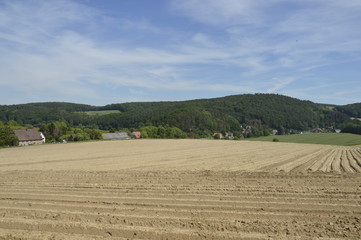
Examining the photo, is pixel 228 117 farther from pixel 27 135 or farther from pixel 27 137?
pixel 27 137

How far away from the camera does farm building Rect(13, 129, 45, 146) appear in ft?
243

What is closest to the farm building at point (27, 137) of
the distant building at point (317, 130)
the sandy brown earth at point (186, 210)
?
the sandy brown earth at point (186, 210)

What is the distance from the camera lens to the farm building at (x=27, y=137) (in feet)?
243

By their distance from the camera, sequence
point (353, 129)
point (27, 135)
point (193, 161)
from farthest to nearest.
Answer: point (353, 129) < point (27, 135) < point (193, 161)

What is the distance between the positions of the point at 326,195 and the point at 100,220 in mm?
8326

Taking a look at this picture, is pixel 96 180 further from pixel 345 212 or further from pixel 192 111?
pixel 192 111

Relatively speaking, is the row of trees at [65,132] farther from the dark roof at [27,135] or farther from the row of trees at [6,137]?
the row of trees at [6,137]

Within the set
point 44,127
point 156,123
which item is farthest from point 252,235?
point 156,123

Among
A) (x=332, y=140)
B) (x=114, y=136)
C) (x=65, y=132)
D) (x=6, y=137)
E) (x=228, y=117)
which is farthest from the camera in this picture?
(x=228, y=117)

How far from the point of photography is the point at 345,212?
9.15m

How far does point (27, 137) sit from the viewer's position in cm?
7575

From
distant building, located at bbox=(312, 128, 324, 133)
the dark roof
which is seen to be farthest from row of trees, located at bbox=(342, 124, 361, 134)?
the dark roof

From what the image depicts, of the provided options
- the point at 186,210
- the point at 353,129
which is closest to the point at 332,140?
the point at 353,129

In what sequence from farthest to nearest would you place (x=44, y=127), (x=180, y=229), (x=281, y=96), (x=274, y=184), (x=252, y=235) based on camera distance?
(x=281, y=96), (x=44, y=127), (x=274, y=184), (x=180, y=229), (x=252, y=235)
